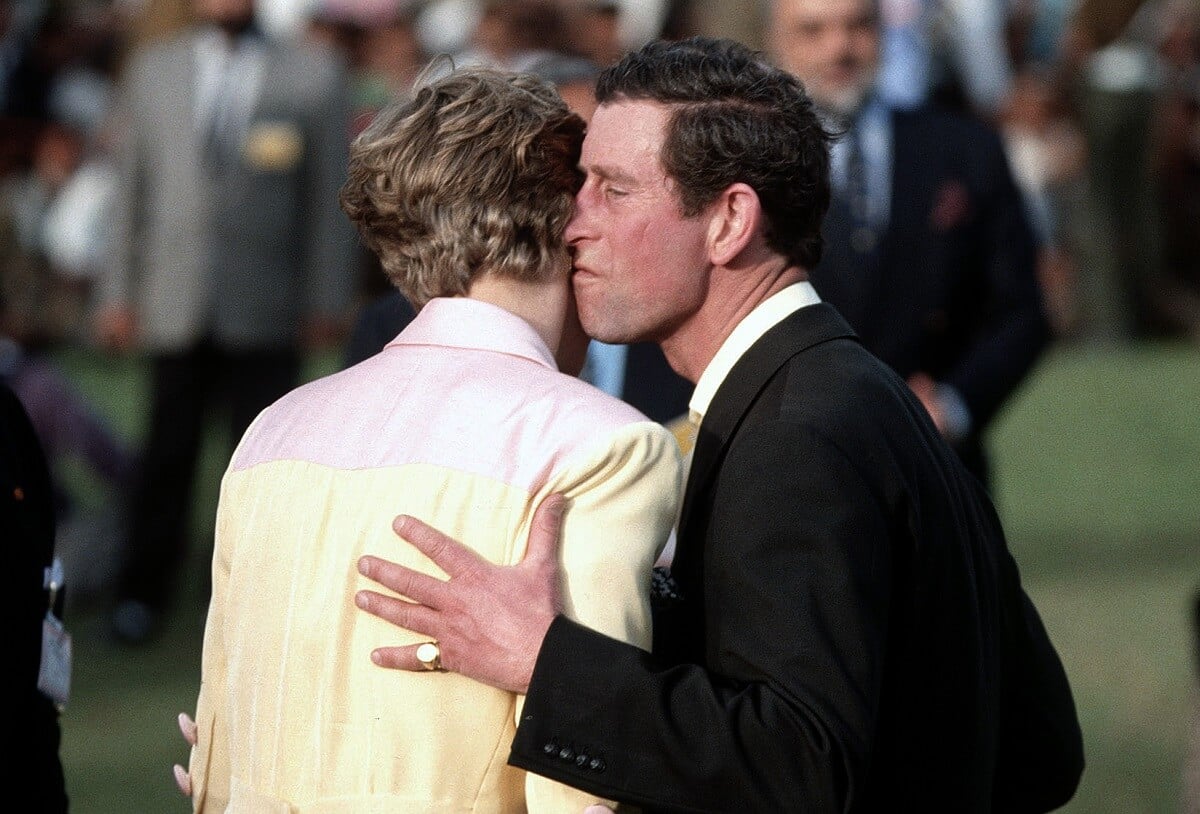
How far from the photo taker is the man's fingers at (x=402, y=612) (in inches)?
95.9

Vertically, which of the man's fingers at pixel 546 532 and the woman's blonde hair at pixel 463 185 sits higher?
the woman's blonde hair at pixel 463 185

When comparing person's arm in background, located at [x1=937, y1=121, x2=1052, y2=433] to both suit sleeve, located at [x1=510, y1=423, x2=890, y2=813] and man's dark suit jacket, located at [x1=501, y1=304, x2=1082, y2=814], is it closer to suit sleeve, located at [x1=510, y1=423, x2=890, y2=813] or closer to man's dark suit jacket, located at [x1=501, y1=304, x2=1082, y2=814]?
man's dark suit jacket, located at [x1=501, y1=304, x2=1082, y2=814]

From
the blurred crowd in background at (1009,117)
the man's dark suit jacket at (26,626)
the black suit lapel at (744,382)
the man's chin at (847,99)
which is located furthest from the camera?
the blurred crowd in background at (1009,117)

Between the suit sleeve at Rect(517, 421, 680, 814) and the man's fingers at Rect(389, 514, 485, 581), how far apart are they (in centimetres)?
13

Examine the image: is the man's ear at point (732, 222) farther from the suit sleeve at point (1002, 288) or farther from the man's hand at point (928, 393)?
the suit sleeve at point (1002, 288)

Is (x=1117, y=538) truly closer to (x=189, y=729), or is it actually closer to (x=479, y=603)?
(x=189, y=729)

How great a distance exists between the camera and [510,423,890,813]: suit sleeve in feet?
7.81

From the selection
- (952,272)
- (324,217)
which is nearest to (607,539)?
(952,272)

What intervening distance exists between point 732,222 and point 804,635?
71 cm

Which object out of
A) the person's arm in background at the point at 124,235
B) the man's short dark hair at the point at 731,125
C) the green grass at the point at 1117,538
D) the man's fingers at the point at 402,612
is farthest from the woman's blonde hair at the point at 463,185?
the person's arm in background at the point at 124,235

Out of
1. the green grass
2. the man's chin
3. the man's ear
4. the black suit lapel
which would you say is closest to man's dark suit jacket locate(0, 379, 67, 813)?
the black suit lapel

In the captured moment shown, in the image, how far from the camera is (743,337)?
9.14ft

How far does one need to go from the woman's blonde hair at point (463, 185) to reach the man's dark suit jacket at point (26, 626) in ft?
2.37

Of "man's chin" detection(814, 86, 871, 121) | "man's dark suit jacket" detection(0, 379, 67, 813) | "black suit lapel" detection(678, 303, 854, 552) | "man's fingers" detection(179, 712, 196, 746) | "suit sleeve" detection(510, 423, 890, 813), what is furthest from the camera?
"man's chin" detection(814, 86, 871, 121)
